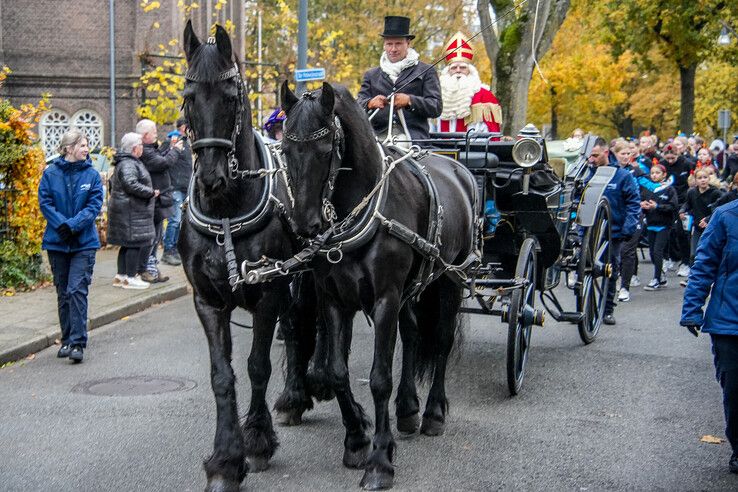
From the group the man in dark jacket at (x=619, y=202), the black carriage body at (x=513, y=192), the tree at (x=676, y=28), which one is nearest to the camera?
the black carriage body at (x=513, y=192)

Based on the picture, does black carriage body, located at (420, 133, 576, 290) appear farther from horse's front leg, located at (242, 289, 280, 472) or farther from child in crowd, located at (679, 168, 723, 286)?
child in crowd, located at (679, 168, 723, 286)

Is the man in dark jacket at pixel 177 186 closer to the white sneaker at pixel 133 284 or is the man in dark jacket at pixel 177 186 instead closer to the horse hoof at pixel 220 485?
the white sneaker at pixel 133 284

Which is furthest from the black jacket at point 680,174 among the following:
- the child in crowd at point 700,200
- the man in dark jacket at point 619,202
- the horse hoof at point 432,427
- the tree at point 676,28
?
the horse hoof at point 432,427

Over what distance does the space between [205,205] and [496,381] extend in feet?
12.3

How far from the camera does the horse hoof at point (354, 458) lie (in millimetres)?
6242

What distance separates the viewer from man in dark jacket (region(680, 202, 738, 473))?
6055 mm

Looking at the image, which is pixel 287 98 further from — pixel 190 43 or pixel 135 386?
pixel 135 386

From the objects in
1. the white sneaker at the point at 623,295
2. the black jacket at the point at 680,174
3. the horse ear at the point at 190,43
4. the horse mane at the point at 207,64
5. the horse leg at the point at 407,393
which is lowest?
the white sneaker at the point at 623,295

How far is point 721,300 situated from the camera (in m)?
6.11

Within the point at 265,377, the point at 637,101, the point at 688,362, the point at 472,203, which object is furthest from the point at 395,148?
the point at 637,101

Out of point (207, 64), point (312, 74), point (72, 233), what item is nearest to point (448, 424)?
point (207, 64)

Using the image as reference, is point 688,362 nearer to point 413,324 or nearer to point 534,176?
point 534,176

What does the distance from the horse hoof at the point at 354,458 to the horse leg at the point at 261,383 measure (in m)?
0.43

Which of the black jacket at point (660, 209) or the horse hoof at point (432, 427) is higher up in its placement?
the black jacket at point (660, 209)
